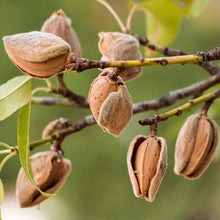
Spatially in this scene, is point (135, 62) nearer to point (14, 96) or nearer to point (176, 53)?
point (14, 96)

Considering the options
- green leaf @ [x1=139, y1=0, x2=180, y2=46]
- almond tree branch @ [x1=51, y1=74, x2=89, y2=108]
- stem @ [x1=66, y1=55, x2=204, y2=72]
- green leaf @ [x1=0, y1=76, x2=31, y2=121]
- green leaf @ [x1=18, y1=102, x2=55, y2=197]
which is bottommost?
green leaf @ [x1=18, y1=102, x2=55, y2=197]

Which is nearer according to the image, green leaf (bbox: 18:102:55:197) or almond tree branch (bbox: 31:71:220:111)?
green leaf (bbox: 18:102:55:197)

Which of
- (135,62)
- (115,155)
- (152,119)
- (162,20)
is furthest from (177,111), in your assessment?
(115,155)

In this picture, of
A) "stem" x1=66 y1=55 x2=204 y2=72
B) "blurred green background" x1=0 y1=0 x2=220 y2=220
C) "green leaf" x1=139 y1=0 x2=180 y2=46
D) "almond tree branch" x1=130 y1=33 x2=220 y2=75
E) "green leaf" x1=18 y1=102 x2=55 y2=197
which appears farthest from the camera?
"blurred green background" x1=0 y1=0 x2=220 y2=220

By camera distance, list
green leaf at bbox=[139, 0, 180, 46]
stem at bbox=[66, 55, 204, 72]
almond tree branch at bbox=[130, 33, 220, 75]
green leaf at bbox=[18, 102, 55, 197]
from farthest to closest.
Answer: green leaf at bbox=[139, 0, 180, 46]
almond tree branch at bbox=[130, 33, 220, 75]
green leaf at bbox=[18, 102, 55, 197]
stem at bbox=[66, 55, 204, 72]

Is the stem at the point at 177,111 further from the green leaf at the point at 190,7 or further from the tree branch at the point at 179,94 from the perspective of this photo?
the green leaf at the point at 190,7

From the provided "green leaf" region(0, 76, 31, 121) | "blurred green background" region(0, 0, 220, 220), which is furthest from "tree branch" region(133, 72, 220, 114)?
"blurred green background" region(0, 0, 220, 220)

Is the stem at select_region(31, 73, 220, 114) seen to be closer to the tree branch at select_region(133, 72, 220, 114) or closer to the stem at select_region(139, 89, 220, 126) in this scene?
the tree branch at select_region(133, 72, 220, 114)
